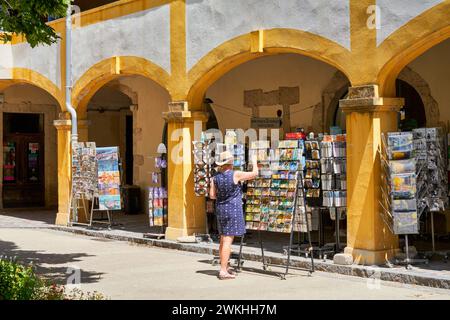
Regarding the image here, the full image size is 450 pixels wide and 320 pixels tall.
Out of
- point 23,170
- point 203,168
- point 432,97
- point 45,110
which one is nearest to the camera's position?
point 203,168

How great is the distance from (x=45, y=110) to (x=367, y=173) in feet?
47.4

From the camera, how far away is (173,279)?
9.10 metres

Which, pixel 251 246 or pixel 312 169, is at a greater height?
pixel 312 169

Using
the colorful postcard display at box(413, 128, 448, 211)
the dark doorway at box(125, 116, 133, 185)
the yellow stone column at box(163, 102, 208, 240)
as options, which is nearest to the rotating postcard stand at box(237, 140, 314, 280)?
the colorful postcard display at box(413, 128, 448, 211)

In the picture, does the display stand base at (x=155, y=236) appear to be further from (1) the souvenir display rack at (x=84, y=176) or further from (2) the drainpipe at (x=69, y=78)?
(2) the drainpipe at (x=69, y=78)

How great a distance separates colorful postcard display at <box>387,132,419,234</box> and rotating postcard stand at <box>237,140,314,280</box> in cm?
127

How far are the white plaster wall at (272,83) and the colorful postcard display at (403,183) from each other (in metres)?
5.08

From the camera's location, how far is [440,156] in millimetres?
9383

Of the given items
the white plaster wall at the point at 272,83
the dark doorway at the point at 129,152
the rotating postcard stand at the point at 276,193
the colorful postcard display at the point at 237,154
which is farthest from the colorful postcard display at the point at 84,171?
the dark doorway at the point at 129,152

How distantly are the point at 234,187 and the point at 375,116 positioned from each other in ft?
7.27

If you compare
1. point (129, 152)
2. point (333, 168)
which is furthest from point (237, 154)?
point (129, 152)

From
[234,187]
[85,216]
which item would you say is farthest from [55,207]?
[234,187]

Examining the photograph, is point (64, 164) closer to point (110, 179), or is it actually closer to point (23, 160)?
point (110, 179)

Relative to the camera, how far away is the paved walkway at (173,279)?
8.00 m
